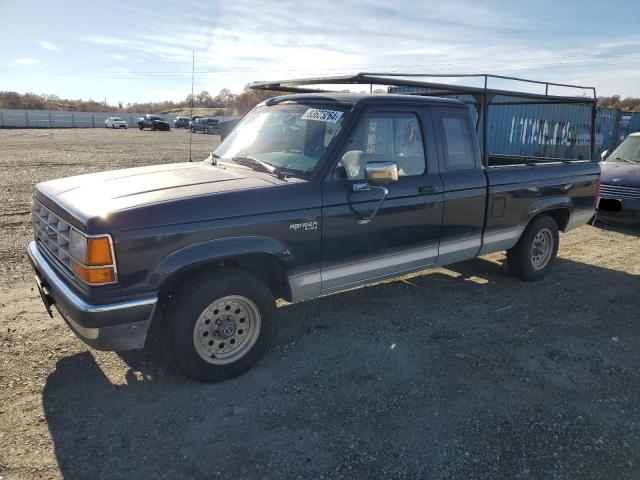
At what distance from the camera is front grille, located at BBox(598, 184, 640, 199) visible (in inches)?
338

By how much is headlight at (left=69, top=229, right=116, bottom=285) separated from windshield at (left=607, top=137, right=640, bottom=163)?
10.0 m

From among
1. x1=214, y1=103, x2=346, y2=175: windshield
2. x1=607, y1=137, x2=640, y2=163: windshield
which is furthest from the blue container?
x1=214, y1=103, x2=346, y2=175: windshield

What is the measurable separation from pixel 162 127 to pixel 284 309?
5288 centimetres

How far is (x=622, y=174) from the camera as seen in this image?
29.3ft

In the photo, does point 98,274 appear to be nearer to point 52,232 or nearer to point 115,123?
point 52,232

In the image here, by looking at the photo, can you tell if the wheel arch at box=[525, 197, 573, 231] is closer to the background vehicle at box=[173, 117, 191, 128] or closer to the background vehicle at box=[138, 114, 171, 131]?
the background vehicle at box=[138, 114, 171, 131]

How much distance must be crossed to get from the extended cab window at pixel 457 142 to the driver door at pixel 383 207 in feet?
0.73

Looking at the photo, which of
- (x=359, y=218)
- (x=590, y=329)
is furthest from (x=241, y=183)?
(x=590, y=329)

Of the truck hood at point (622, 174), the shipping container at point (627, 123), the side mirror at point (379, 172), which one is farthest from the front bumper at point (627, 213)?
the shipping container at point (627, 123)

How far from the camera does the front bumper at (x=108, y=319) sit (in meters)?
2.97

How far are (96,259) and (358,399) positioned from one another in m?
1.95

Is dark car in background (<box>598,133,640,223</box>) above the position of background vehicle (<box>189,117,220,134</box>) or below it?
below

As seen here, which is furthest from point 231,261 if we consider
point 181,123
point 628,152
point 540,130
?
point 181,123

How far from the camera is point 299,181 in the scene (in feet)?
12.2
